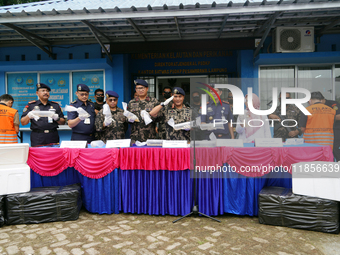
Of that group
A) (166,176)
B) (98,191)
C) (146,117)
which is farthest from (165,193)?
(146,117)

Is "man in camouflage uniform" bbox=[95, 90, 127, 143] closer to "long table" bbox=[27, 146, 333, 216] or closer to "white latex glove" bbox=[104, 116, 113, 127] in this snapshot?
"white latex glove" bbox=[104, 116, 113, 127]

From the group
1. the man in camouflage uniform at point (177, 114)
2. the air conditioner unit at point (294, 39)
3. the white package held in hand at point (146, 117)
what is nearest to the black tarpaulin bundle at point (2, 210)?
the white package held in hand at point (146, 117)

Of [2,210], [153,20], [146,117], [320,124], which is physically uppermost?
[153,20]

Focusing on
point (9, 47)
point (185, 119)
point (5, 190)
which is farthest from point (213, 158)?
point (9, 47)

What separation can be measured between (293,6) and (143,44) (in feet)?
10.4

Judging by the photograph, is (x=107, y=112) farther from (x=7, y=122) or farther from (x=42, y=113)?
(x=7, y=122)

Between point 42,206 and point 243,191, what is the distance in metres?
2.50

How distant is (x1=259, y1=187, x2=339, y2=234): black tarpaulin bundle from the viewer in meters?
2.54

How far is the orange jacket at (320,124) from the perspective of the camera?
385 cm

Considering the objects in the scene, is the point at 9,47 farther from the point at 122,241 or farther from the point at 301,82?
the point at 301,82

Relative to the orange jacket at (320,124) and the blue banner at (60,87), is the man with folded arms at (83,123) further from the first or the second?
the orange jacket at (320,124)

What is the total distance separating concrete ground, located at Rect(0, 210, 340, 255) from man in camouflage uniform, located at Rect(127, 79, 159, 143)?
4.27 ft

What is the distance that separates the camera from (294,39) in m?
5.23

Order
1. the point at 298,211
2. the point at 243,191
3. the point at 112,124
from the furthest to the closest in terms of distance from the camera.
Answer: the point at 112,124 < the point at 243,191 < the point at 298,211
